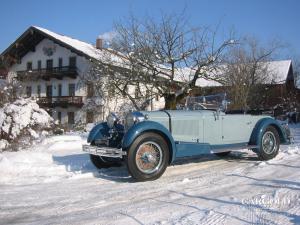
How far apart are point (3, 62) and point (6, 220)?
1743 cm

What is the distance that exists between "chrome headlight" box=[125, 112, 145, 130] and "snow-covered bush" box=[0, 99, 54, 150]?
5.81 metres

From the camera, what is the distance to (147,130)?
6965mm

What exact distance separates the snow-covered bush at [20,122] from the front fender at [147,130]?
6.24 m

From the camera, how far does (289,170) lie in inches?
297

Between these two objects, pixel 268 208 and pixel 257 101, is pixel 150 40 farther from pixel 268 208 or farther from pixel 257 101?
pixel 268 208

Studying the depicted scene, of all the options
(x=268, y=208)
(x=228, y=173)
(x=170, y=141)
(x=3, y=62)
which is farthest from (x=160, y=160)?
(x=3, y=62)

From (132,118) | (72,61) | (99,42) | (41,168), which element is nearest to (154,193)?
(132,118)

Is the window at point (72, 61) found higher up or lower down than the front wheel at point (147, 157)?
higher up

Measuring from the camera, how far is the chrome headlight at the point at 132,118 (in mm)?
7141

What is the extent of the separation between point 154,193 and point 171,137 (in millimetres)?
1513

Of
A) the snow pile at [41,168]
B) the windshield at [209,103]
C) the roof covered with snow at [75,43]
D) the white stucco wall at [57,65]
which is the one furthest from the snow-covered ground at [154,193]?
the white stucco wall at [57,65]

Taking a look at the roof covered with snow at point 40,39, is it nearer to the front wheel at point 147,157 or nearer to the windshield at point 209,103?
the windshield at point 209,103

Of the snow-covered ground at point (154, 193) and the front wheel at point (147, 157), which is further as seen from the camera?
the front wheel at point (147, 157)

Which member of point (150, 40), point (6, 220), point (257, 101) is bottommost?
point (6, 220)
